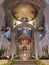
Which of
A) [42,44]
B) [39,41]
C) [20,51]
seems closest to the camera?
[42,44]

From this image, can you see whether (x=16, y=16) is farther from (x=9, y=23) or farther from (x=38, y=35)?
(x=38, y=35)

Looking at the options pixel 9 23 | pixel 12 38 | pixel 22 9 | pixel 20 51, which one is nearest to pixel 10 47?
pixel 12 38

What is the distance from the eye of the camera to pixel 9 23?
3198 cm

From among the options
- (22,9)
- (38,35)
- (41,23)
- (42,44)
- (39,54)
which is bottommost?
(39,54)

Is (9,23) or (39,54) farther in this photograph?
(9,23)

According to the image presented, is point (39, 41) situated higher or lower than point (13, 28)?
lower

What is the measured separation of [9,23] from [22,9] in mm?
4694

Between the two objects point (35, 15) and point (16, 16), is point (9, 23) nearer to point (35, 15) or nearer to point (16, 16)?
point (16, 16)

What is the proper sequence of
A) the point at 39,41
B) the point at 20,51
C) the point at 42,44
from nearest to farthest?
the point at 42,44 < the point at 39,41 < the point at 20,51

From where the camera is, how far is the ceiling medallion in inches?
1107

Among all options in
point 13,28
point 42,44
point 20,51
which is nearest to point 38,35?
point 42,44

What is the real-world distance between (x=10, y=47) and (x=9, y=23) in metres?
5.06

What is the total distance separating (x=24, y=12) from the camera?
3000 centimetres

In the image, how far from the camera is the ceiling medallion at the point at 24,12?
28.1 meters
